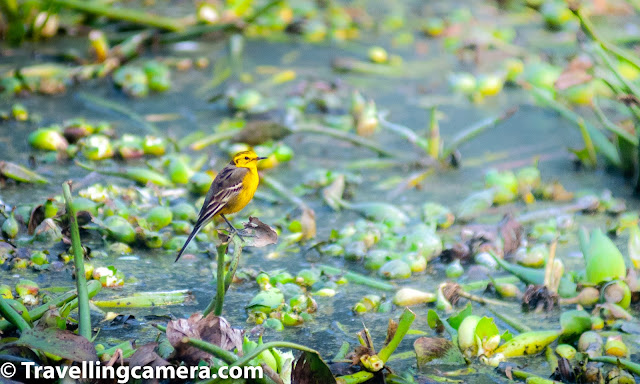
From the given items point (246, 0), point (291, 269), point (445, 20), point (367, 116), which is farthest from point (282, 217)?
point (445, 20)

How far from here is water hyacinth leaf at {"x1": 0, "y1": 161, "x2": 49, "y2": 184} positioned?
334 cm

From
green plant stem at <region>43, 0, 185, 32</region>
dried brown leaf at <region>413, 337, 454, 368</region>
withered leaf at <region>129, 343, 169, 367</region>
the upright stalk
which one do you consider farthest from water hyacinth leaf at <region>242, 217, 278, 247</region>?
green plant stem at <region>43, 0, 185, 32</region>

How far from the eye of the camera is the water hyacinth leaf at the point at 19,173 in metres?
3.34

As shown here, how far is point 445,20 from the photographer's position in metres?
6.30

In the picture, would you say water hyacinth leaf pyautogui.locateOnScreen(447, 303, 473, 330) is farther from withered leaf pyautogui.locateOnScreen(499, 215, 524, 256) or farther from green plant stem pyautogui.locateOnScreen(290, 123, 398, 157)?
green plant stem pyautogui.locateOnScreen(290, 123, 398, 157)

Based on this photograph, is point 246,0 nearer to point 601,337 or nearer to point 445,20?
point 445,20

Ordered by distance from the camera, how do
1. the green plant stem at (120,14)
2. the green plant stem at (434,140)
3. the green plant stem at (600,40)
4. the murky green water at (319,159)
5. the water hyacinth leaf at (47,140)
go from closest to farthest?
the murky green water at (319,159), the green plant stem at (600,40), the water hyacinth leaf at (47,140), the green plant stem at (434,140), the green plant stem at (120,14)

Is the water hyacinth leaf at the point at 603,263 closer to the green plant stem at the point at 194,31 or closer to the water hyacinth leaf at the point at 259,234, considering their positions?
the water hyacinth leaf at the point at 259,234

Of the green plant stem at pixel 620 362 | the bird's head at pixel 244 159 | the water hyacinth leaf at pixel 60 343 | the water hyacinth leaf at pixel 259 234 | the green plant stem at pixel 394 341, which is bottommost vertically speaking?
the green plant stem at pixel 620 362

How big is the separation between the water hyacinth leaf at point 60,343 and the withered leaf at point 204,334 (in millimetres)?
235

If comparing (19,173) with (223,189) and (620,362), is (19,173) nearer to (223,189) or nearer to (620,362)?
(223,189)

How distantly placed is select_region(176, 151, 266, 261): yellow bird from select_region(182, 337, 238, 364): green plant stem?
0.68 metres

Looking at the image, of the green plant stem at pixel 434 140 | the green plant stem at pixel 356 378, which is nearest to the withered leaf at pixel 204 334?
the green plant stem at pixel 356 378

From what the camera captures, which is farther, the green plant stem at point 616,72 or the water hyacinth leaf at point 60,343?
the green plant stem at point 616,72
